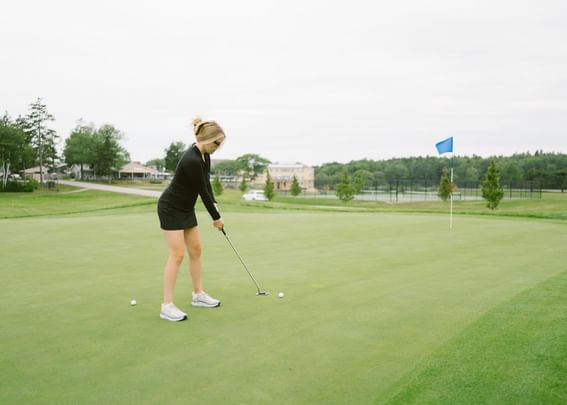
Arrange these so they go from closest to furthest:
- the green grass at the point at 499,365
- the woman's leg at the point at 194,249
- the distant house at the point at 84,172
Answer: the green grass at the point at 499,365 → the woman's leg at the point at 194,249 → the distant house at the point at 84,172

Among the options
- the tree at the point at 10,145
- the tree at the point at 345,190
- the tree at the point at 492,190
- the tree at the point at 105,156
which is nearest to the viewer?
the tree at the point at 492,190

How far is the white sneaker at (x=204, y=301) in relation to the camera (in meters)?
5.12

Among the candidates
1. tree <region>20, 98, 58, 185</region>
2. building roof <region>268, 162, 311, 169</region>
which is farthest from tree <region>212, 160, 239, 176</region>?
tree <region>20, 98, 58, 185</region>

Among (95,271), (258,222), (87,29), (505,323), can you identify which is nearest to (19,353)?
(95,271)

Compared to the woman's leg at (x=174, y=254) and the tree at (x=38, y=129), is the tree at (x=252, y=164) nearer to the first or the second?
the tree at (x=38, y=129)

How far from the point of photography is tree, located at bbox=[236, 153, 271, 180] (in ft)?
493

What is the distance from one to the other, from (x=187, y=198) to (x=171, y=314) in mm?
1245

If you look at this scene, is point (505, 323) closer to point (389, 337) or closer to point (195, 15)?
point (389, 337)

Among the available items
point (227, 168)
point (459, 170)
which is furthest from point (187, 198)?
point (227, 168)

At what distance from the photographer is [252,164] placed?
151625 mm

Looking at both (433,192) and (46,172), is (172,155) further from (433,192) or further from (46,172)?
(433,192)

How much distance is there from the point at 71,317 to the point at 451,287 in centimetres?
434

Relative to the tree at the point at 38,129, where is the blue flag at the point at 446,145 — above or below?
below

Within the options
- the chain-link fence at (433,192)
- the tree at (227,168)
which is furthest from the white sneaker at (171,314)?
the tree at (227,168)
